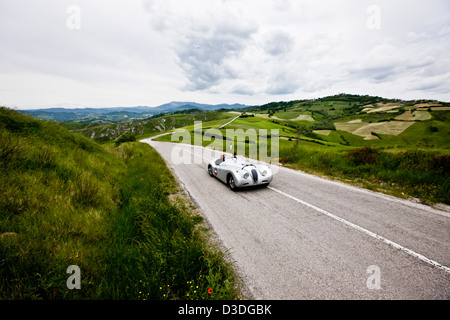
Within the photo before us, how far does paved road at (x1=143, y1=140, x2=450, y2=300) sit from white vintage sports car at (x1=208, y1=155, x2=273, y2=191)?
2.24 feet

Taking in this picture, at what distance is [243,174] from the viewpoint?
6820mm

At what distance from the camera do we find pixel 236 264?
3291mm

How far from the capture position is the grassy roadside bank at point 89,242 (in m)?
2.45

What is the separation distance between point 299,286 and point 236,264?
1.07 m

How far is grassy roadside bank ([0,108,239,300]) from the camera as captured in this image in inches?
96.5

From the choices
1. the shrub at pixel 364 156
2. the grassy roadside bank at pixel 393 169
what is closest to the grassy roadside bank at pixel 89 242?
the grassy roadside bank at pixel 393 169

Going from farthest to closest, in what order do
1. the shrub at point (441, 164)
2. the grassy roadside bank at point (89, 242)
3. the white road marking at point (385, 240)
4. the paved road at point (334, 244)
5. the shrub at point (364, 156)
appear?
the shrub at point (364, 156)
the shrub at point (441, 164)
the white road marking at point (385, 240)
the paved road at point (334, 244)
the grassy roadside bank at point (89, 242)

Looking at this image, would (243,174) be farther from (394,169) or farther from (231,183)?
(394,169)

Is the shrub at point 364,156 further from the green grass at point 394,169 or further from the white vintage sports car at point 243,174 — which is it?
the white vintage sports car at point 243,174

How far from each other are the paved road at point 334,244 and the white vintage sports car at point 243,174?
682mm

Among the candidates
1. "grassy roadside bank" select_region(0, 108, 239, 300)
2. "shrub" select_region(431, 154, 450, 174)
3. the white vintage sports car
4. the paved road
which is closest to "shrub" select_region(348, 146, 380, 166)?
"shrub" select_region(431, 154, 450, 174)

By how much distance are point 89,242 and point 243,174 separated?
4.84 m

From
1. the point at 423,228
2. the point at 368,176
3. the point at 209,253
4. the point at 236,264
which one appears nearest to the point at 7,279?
the point at 209,253

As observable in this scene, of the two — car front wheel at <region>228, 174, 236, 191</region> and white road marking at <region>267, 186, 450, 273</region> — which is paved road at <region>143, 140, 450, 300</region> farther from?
car front wheel at <region>228, 174, 236, 191</region>
